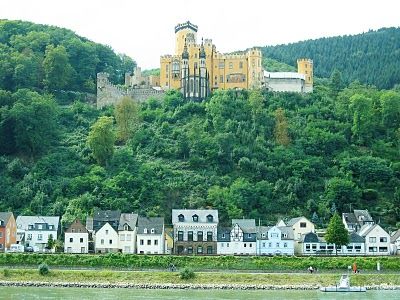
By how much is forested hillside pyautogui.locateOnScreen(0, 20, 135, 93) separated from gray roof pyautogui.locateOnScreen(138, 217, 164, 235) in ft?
131

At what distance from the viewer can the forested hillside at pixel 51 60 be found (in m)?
112

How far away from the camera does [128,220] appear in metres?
78.6

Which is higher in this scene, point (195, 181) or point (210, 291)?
point (195, 181)

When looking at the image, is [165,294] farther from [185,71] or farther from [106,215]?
[185,71]

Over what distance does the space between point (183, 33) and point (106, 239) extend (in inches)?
1988

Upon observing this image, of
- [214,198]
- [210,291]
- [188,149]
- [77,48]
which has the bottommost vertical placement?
[210,291]

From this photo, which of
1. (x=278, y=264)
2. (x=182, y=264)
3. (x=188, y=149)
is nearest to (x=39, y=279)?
(x=182, y=264)

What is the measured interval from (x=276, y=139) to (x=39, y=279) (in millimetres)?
43916

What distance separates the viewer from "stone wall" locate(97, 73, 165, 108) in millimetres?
112125

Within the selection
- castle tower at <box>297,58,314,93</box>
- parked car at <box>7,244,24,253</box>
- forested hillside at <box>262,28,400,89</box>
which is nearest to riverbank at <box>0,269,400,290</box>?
parked car at <box>7,244,24,253</box>

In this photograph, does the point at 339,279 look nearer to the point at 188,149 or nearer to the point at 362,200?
the point at 362,200

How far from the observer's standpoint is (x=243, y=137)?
99.4m

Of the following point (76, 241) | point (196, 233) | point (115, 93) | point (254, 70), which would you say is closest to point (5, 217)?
point (76, 241)

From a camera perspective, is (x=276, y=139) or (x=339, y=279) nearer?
(x=339, y=279)
